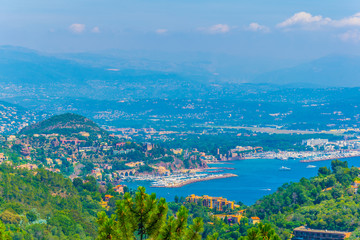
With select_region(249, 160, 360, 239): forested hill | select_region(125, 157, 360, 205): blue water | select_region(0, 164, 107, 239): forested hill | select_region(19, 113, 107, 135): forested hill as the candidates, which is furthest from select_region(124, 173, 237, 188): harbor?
select_region(249, 160, 360, 239): forested hill

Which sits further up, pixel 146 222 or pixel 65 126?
pixel 65 126

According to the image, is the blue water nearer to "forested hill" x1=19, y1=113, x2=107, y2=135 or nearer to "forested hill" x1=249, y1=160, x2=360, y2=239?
"forested hill" x1=249, y1=160, x2=360, y2=239

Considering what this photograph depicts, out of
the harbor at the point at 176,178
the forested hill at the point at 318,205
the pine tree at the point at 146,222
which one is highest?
the pine tree at the point at 146,222

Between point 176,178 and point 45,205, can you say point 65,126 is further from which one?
point 45,205

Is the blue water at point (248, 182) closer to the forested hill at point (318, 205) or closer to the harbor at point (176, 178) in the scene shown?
the harbor at point (176, 178)

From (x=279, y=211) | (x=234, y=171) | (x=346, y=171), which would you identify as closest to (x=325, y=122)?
(x=234, y=171)

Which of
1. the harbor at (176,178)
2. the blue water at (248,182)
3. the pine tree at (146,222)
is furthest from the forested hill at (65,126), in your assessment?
the pine tree at (146,222)

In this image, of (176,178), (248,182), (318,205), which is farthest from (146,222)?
(176,178)
